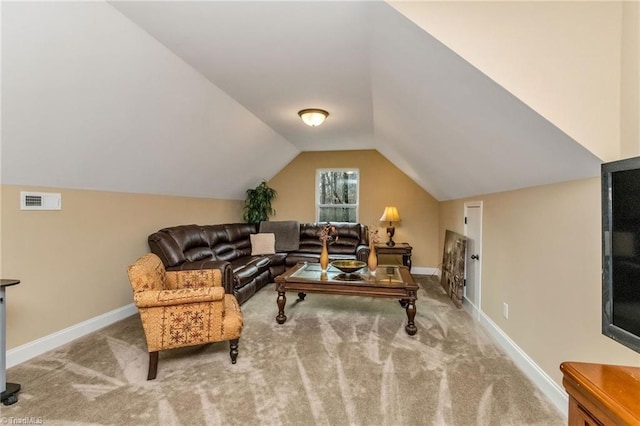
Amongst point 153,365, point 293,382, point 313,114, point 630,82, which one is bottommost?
point 293,382

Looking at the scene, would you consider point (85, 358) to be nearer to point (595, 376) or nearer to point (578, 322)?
point (595, 376)

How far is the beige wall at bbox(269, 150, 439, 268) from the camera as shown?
5895 mm

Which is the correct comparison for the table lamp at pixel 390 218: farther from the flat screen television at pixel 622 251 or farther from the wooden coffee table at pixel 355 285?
the flat screen television at pixel 622 251

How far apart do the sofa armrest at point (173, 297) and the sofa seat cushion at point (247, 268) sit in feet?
→ 4.47

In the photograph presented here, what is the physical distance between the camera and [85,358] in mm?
2418

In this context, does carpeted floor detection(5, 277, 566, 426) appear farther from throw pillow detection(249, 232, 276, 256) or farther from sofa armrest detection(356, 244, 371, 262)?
throw pillow detection(249, 232, 276, 256)

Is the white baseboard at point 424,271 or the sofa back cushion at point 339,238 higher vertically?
the sofa back cushion at point 339,238

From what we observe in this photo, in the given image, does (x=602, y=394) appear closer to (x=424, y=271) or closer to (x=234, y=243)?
(x=234, y=243)

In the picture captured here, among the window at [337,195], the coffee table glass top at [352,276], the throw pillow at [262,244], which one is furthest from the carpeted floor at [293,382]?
the window at [337,195]

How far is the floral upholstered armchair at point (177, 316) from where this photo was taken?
2100mm

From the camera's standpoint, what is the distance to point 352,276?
336 centimetres

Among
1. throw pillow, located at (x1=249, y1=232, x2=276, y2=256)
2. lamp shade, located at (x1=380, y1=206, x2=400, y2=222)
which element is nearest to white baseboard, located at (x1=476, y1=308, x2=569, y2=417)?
lamp shade, located at (x1=380, y1=206, x2=400, y2=222)

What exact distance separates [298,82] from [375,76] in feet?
2.57

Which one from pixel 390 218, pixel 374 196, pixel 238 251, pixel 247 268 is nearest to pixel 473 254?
pixel 390 218
